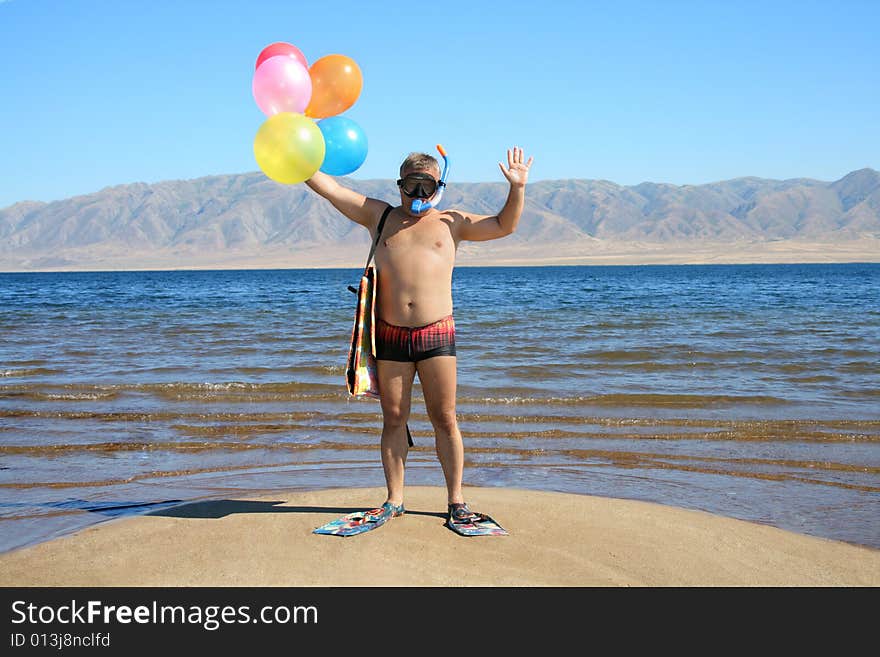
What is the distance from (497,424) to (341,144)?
4650mm

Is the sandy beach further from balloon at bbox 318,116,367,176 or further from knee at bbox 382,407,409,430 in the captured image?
balloon at bbox 318,116,367,176

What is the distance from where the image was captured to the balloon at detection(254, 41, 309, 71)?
17.4 feet

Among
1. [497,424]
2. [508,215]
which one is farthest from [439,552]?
[497,424]

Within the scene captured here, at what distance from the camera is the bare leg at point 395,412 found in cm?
510

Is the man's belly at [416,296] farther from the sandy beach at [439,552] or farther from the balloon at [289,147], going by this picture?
the sandy beach at [439,552]

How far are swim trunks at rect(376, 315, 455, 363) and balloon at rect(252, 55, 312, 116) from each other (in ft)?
A: 4.78

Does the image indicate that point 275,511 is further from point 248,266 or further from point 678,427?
point 248,266

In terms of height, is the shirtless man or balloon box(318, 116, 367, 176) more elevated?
balloon box(318, 116, 367, 176)

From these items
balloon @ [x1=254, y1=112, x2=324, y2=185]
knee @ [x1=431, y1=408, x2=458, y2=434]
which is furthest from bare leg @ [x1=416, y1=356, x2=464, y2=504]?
balloon @ [x1=254, y1=112, x2=324, y2=185]

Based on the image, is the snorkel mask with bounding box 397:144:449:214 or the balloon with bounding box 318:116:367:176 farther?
the balloon with bounding box 318:116:367:176

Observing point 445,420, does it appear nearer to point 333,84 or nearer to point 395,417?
point 395,417

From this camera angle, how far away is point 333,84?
18.0 feet
